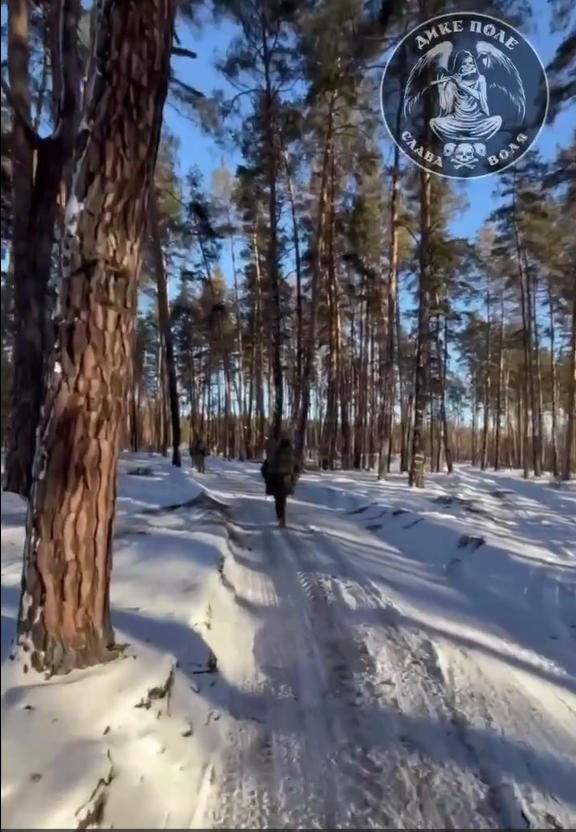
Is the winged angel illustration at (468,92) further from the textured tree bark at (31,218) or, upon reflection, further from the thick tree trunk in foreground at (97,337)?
the thick tree trunk in foreground at (97,337)

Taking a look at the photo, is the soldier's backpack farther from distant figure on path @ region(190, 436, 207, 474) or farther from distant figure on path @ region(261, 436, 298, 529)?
distant figure on path @ region(190, 436, 207, 474)

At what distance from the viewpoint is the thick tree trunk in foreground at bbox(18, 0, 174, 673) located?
2.53m

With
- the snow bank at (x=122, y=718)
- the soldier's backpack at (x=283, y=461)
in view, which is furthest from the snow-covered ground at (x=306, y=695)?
the soldier's backpack at (x=283, y=461)

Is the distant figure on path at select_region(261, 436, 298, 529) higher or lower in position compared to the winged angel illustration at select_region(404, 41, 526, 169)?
lower

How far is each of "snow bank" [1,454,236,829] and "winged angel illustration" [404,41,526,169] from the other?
4.84 metres

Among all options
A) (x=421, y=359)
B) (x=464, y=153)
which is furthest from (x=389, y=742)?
(x=421, y=359)

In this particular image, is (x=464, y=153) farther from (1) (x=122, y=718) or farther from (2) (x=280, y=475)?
(1) (x=122, y=718)

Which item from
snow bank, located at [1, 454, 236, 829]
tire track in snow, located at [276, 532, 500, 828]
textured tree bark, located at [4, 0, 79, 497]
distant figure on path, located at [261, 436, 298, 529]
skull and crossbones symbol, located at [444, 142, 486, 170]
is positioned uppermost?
skull and crossbones symbol, located at [444, 142, 486, 170]

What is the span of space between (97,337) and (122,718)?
150cm

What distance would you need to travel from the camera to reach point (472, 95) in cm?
600

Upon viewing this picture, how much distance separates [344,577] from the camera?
6.43 m

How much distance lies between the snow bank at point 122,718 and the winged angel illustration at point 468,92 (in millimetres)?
4842

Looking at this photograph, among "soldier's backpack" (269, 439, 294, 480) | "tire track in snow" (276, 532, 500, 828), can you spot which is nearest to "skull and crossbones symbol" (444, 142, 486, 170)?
"tire track in snow" (276, 532, 500, 828)

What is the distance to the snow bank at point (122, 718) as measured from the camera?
51.7 inches
